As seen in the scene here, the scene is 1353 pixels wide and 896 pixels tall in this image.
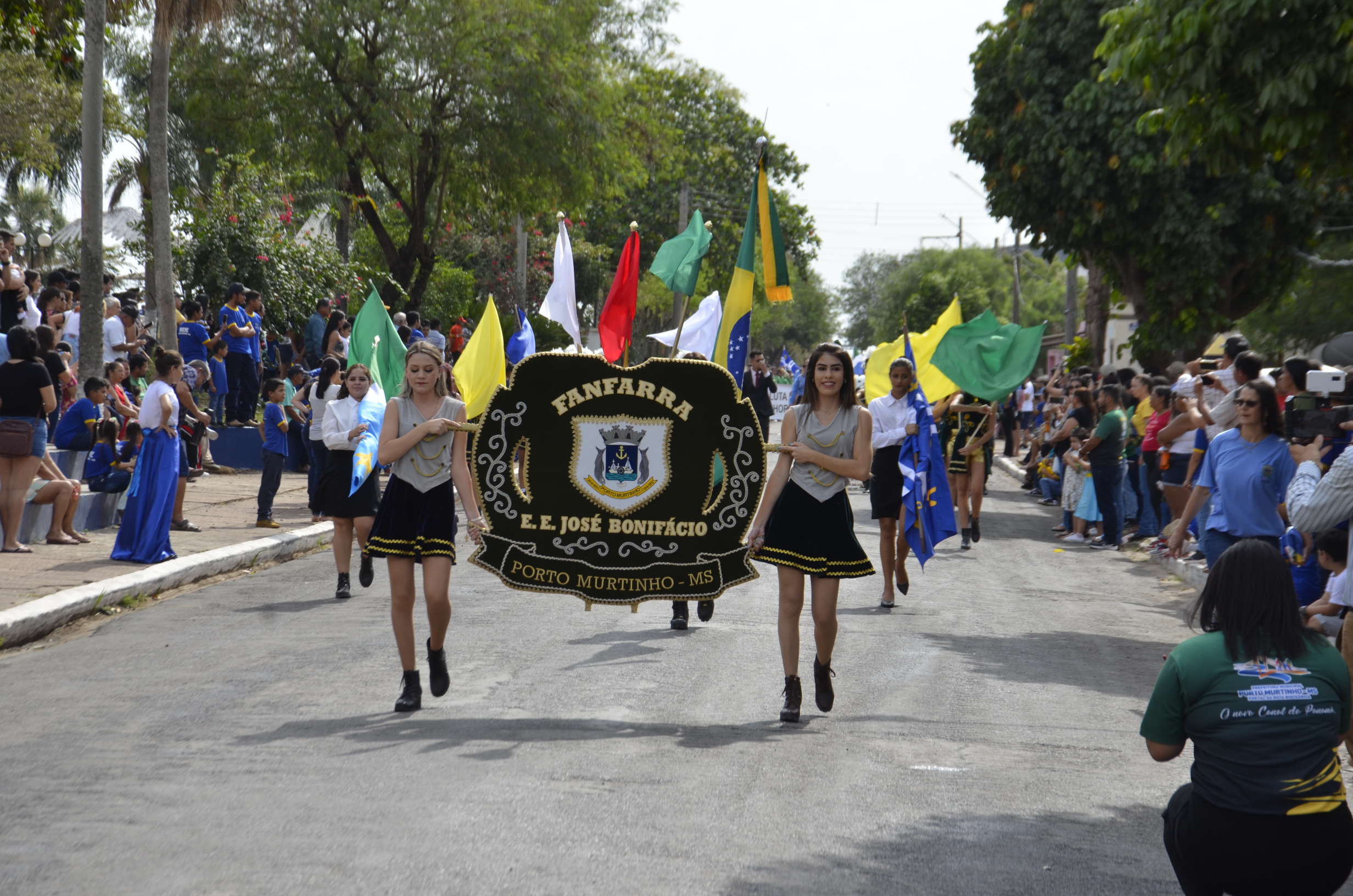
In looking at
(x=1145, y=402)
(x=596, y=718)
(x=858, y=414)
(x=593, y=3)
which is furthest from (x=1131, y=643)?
(x=593, y=3)

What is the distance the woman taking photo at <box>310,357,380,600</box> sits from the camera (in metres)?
10.5

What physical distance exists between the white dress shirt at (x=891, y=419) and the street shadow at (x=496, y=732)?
14.5ft

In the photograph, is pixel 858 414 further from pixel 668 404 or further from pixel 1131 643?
pixel 1131 643

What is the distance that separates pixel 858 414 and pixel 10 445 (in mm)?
7774

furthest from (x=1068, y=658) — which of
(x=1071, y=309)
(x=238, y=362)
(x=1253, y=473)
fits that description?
(x=1071, y=309)

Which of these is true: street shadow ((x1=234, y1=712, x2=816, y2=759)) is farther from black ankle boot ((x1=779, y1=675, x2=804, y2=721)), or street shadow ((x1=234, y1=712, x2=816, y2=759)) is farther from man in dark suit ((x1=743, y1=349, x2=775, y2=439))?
man in dark suit ((x1=743, y1=349, x2=775, y2=439))

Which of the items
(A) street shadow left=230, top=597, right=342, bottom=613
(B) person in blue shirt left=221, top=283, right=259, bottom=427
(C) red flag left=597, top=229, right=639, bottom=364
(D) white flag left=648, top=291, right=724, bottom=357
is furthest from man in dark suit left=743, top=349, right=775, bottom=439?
(C) red flag left=597, top=229, right=639, bottom=364

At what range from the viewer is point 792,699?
6.78m

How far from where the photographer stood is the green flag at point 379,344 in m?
10.4

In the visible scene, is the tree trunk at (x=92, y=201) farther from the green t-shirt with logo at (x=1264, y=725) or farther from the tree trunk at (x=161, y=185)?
the green t-shirt with logo at (x=1264, y=725)

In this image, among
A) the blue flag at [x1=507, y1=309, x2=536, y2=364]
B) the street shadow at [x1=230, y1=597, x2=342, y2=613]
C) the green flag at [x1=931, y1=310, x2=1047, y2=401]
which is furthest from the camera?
the blue flag at [x1=507, y1=309, x2=536, y2=364]

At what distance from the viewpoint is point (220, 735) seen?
247 inches

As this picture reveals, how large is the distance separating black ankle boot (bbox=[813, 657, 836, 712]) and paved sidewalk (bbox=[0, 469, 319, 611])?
5.50 metres

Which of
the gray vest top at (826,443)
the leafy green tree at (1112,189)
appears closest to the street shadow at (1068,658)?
the gray vest top at (826,443)
